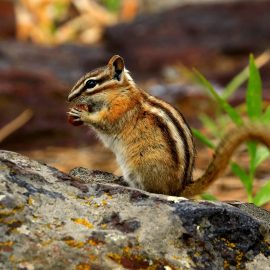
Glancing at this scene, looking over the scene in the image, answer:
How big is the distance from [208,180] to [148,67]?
986cm

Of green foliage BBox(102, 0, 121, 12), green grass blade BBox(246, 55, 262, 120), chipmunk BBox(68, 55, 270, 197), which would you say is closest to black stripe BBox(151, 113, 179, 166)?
chipmunk BBox(68, 55, 270, 197)

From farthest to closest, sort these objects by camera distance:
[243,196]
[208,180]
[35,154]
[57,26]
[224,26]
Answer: [57,26] → [224,26] → [35,154] → [243,196] → [208,180]

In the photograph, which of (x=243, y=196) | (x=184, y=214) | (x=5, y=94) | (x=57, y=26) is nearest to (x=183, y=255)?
(x=184, y=214)

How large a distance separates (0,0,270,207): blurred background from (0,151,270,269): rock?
16.8 feet

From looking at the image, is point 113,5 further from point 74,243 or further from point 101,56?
point 74,243

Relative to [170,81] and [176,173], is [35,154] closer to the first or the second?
[170,81]

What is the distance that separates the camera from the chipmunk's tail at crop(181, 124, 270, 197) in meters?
3.85

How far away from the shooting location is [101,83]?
14.7 ft

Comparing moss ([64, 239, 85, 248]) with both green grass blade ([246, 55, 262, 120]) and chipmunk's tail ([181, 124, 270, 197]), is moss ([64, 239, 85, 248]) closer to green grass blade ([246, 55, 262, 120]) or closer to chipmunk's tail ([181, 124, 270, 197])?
chipmunk's tail ([181, 124, 270, 197])

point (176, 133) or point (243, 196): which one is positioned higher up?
point (243, 196)

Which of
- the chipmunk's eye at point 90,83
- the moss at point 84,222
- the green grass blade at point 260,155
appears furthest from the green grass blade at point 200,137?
the moss at point 84,222

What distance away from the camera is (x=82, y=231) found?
3.19 meters

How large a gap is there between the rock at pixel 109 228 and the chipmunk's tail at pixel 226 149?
47 centimetres

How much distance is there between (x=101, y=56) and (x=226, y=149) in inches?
387
